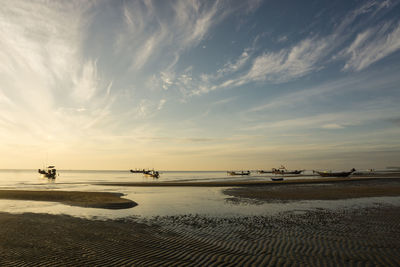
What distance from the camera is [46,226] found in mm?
16375

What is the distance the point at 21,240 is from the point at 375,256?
17.8 m

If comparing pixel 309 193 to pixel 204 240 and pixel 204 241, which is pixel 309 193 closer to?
pixel 204 240

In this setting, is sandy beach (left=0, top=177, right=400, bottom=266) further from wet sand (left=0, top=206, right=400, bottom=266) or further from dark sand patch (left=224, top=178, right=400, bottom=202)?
dark sand patch (left=224, top=178, right=400, bottom=202)

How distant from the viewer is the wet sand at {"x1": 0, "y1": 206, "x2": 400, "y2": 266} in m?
9.95

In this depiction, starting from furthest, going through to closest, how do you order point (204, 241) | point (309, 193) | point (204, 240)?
point (309, 193) < point (204, 240) < point (204, 241)

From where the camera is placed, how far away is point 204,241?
13008 mm

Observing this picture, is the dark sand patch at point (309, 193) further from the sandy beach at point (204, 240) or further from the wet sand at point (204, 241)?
the wet sand at point (204, 241)

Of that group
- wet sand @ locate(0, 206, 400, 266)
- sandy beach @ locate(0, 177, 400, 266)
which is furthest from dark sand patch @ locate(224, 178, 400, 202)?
wet sand @ locate(0, 206, 400, 266)

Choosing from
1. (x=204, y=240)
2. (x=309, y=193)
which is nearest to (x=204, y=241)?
(x=204, y=240)

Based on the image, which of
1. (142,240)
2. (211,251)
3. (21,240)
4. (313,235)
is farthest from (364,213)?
(21,240)

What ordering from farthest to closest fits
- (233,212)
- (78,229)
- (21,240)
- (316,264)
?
(233,212), (78,229), (21,240), (316,264)

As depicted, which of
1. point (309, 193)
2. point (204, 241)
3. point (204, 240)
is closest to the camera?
point (204, 241)

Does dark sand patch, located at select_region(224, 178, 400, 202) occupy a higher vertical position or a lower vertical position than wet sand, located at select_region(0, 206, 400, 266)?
lower

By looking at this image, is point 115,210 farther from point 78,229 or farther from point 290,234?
point 290,234
